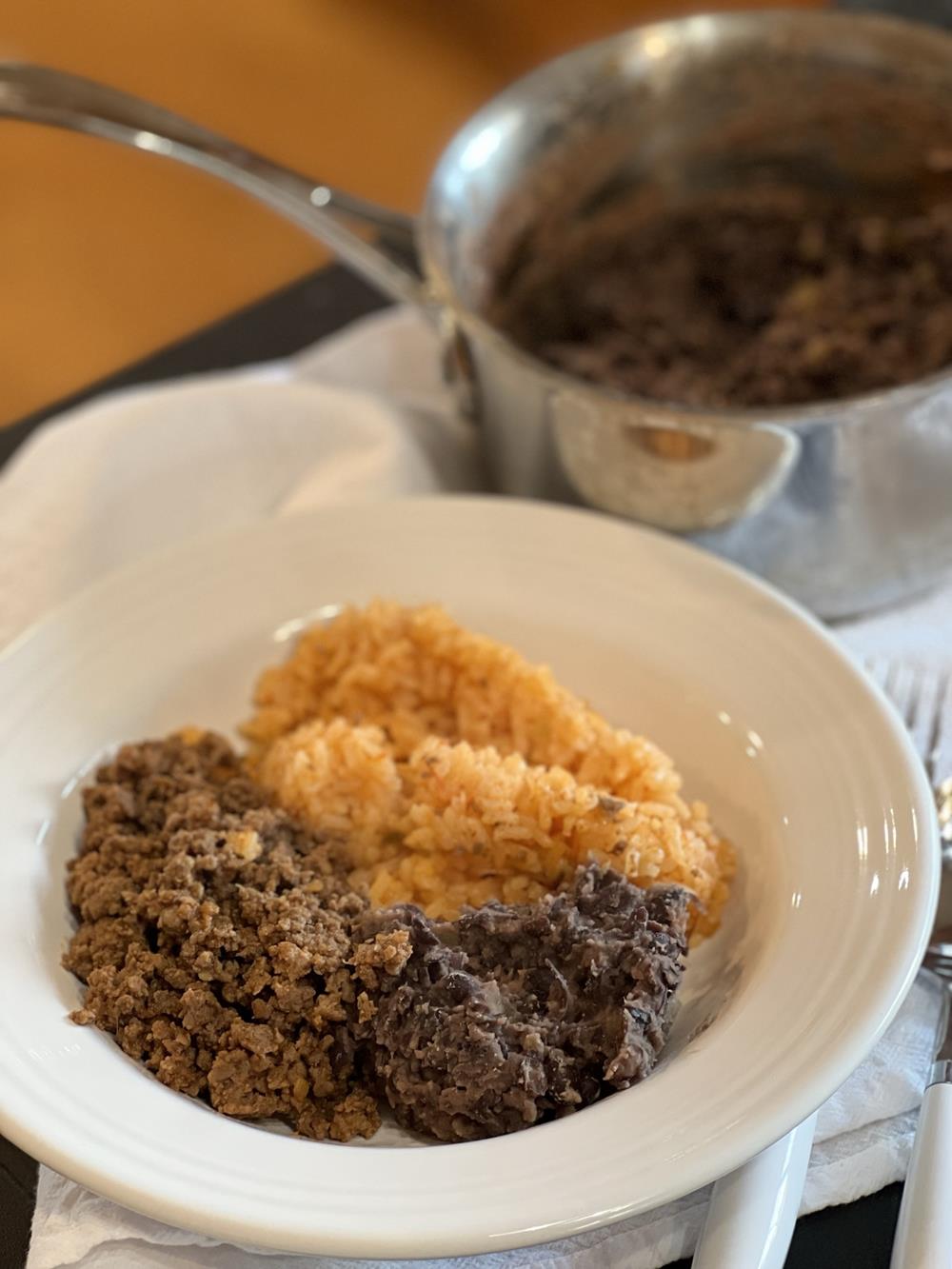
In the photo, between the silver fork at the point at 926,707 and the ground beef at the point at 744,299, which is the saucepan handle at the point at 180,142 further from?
the silver fork at the point at 926,707

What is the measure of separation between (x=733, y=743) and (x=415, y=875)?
317mm

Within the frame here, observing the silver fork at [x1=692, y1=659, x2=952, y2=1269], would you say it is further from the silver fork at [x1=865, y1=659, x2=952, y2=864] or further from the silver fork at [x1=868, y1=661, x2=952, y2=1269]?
the silver fork at [x1=865, y1=659, x2=952, y2=864]

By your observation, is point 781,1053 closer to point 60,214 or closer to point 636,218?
point 636,218

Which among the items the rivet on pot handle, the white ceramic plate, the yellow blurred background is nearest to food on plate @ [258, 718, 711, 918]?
the white ceramic plate

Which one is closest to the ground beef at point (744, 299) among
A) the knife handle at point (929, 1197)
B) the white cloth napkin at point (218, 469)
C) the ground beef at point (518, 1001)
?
the white cloth napkin at point (218, 469)

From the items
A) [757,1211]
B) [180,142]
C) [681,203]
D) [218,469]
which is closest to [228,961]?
[757,1211]

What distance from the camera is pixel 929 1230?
915mm

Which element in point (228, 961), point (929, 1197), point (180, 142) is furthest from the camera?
point (180, 142)

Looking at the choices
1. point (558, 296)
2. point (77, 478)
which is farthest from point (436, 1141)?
point (558, 296)

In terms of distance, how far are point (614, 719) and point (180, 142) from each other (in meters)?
0.81

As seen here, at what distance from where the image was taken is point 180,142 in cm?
156

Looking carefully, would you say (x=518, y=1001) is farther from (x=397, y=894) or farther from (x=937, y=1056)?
(x=937, y=1056)

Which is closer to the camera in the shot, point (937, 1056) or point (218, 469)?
point (937, 1056)

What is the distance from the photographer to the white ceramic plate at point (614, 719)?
91 cm
